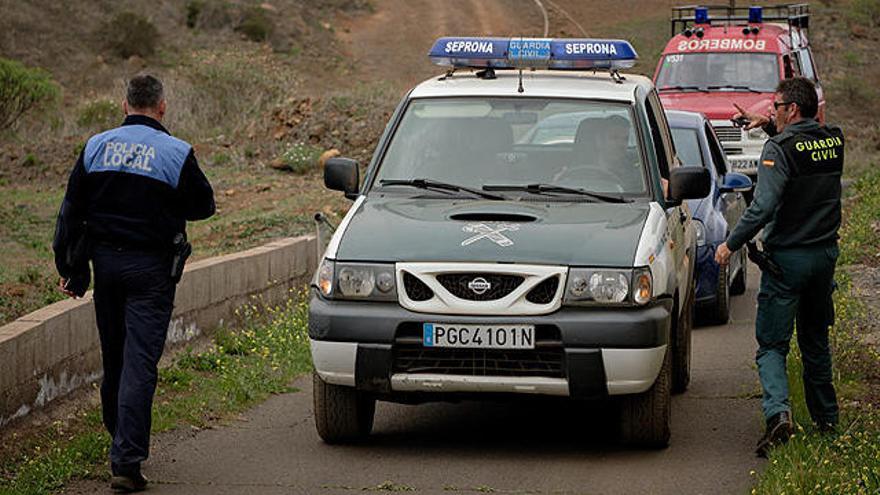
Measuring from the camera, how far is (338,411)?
810cm

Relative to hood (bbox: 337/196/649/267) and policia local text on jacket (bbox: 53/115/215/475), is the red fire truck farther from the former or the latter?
policia local text on jacket (bbox: 53/115/215/475)

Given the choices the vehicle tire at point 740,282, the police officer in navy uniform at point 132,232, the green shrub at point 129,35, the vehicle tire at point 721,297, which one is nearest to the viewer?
the police officer in navy uniform at point 132,232

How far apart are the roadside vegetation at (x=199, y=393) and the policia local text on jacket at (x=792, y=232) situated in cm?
309

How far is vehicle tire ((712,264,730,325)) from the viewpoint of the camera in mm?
12445

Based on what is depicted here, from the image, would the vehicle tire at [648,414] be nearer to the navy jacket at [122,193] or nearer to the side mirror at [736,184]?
the navy jacket at [122,193]

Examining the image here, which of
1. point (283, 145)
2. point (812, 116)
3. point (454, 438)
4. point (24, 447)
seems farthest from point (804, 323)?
point (283, 145)

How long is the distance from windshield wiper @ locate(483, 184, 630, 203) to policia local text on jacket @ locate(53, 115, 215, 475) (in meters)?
1.97

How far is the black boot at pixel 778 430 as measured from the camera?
7.73 m

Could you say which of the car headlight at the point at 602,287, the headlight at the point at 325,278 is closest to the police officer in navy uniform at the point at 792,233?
the car headlight at the point at 602,287

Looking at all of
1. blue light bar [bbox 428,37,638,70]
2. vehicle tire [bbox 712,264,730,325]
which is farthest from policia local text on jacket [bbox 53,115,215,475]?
vehicle tire [bbox 712,264,730,325]

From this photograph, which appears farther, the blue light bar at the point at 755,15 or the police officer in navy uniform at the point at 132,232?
the blue light bar at the point at 755,15

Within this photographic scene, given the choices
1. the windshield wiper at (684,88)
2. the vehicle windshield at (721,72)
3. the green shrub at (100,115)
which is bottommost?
the green shrub at (100,115)

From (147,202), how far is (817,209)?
3157 mm

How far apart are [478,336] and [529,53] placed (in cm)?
254
